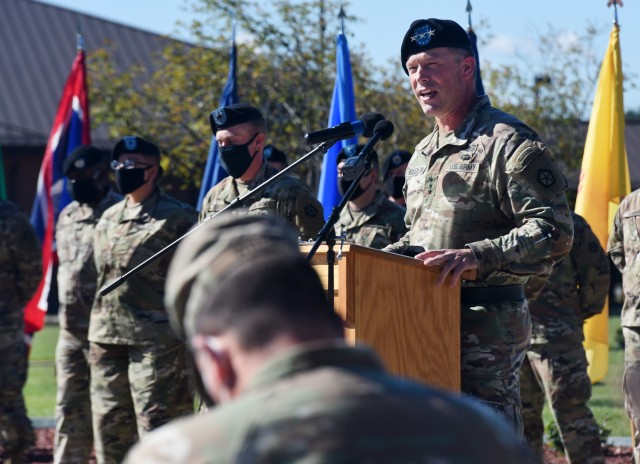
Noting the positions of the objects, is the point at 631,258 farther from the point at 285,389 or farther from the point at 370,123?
the point at 285,389

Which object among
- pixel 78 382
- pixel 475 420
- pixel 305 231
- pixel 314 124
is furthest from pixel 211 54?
pixel 475 420

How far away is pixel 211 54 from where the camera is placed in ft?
71.7

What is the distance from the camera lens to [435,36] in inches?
197

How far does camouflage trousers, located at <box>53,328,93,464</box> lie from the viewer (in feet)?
27.6

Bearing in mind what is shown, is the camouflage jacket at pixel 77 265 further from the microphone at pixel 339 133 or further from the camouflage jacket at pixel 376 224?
the microphone at pixel 339 133

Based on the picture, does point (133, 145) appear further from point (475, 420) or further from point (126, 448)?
point (475, 420)

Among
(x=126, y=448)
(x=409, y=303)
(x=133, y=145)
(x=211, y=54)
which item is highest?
(x=211, y=54)

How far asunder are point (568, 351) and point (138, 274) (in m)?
3.04

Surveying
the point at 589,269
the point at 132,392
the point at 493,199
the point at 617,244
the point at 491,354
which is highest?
the point at 493,199

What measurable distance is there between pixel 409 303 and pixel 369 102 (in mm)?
16825

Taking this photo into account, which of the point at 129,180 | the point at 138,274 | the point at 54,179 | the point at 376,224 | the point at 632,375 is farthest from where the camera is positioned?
the point at 54,179

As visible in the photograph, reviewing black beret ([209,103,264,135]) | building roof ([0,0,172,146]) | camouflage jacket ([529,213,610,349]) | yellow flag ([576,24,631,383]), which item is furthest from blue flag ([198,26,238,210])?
building roof ([0,0,172,146])

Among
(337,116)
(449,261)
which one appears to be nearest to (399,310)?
(449,261)

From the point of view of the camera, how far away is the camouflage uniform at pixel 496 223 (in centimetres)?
466
